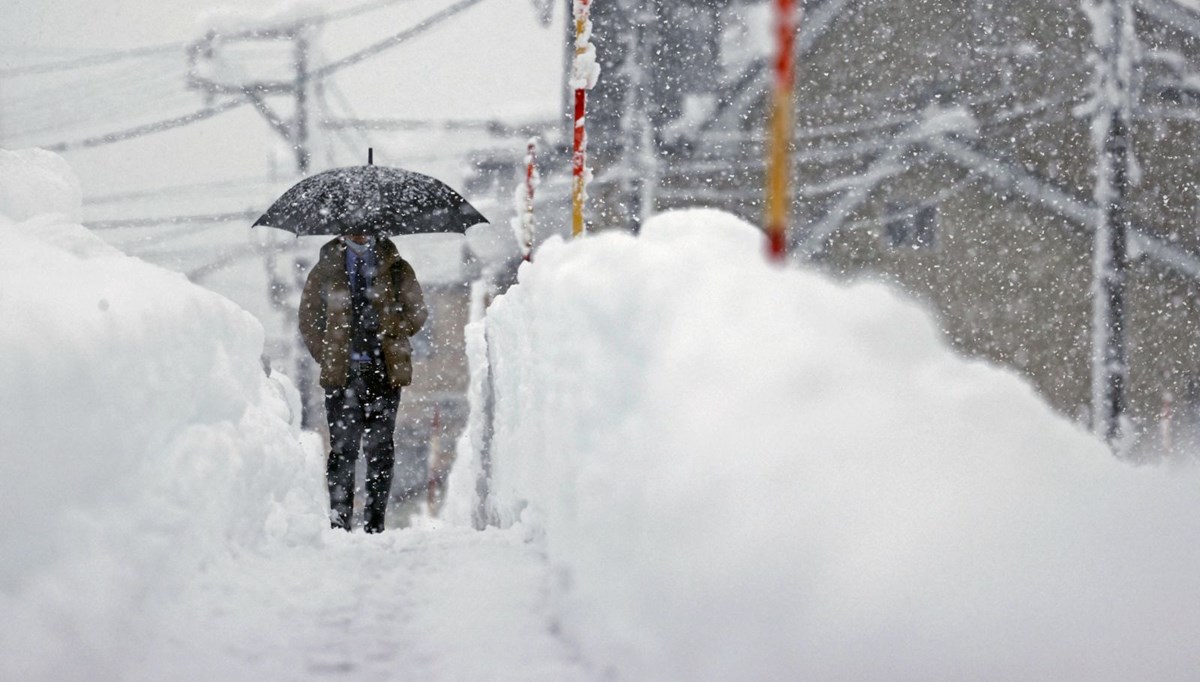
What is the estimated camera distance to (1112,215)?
12945mm

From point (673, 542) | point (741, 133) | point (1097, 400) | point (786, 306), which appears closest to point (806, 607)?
point (673, 542)

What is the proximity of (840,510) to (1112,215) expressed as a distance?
11.8 m

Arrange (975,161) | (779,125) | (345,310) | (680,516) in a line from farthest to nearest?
(975,161) → (345,310) → (779,125) → (680,516)

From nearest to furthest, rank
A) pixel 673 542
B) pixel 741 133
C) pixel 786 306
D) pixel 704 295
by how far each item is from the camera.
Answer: pixel 673 542
pixel 786 306
pixel 704 295
pixel 741 133

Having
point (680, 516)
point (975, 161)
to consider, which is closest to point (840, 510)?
point (680, 516)

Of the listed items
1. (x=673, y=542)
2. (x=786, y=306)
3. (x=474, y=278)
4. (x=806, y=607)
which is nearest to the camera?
(x=806, y=607)

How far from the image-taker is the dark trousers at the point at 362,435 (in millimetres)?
6129

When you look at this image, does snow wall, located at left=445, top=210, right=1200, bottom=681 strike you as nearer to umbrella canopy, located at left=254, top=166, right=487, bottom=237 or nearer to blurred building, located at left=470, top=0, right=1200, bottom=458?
umbrella canopy, located at left=254, top=166, right=487, bottom=237

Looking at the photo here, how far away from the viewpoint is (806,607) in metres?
2.41

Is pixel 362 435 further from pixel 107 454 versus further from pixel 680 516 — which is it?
pixel 680 516

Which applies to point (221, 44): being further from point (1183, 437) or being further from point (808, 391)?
point (808, 391)

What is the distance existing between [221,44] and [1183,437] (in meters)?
15.8

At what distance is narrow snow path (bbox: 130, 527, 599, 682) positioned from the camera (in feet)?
10.3

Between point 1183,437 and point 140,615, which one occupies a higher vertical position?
point 140,615
